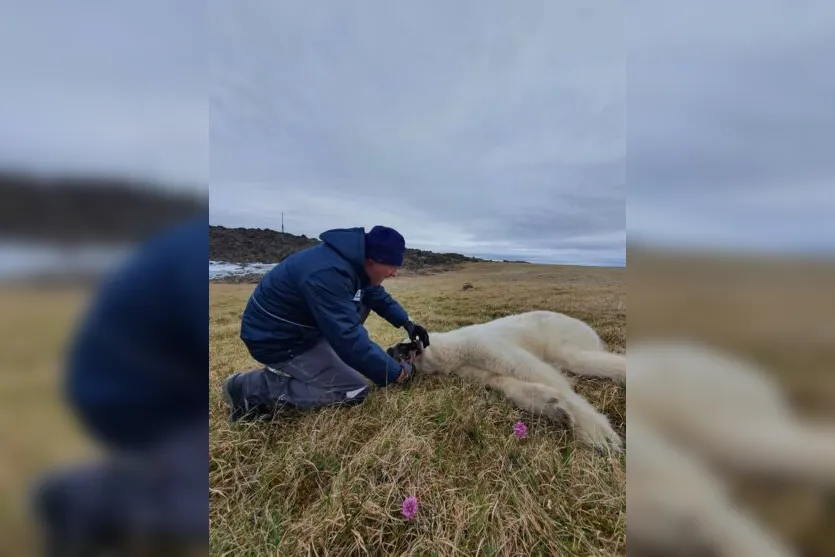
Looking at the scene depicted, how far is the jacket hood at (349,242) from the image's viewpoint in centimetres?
232

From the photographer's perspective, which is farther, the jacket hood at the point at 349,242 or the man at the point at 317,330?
the jacket hood at the point at 349,242

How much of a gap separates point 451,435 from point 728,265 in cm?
160

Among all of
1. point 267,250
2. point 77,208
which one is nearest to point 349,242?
point 267,250

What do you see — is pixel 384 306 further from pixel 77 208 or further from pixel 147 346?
pixel 77 208

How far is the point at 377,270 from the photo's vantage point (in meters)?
2.50

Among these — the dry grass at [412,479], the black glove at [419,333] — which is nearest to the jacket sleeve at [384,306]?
the black glove at [419,333]

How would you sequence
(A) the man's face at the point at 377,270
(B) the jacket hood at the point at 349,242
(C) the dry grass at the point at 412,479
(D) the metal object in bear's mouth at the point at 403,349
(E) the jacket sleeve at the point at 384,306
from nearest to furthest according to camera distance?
(C) the dry grass at the point at 412,479 → (B) the jacket hood at the point at 349,242 → (A) the man's face at the point at 377,270 → (D) the metal object in bear's mouth at the point at 403,349 → (E) the jacket sleeve at the point at 384,306

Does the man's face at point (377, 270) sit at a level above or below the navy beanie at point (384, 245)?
below

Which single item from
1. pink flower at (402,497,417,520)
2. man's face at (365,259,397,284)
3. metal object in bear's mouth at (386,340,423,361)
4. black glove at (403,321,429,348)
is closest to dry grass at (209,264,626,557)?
pink flower at (402,497,417,520)

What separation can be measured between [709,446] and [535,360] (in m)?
2.23

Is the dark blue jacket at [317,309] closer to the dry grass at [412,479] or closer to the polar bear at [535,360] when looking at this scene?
the dry grass at [412,479]

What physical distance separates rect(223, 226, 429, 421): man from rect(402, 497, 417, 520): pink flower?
0.93 meters

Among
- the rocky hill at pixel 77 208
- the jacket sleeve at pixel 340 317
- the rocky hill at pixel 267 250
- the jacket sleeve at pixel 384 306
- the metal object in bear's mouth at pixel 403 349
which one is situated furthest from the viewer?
the jacket sleeve at pixel 384 306

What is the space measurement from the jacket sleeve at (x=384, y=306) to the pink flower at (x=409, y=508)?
5.70ft
